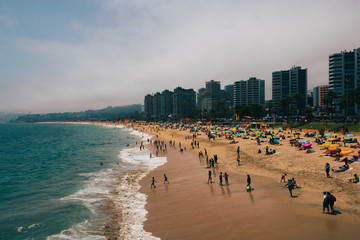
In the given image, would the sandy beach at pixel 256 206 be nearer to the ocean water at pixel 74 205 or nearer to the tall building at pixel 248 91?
the ocean water at pixel 74 205

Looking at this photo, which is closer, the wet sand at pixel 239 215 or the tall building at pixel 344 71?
the wet sand at pixel 239 215

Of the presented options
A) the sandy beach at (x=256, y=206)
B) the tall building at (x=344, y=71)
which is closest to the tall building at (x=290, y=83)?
the tall building at (x=344, y=71)

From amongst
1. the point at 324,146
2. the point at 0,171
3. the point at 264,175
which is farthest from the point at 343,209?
the point at 0,171

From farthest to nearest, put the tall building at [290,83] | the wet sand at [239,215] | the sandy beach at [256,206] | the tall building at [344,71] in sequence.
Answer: the tall building at [290,83], the tall building at [344,71], the sandy beach at [256,206], the wet sand at [239,215]

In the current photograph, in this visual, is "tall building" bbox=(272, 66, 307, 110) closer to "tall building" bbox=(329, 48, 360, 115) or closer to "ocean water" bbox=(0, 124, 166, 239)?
"tall building" bbox=(329, 48, 360, 115)

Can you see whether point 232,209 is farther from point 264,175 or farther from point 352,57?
point 352,57

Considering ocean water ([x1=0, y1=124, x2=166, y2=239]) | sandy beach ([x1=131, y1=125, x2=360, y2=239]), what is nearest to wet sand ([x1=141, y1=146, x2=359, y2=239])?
sandy beach ([x1=131, y1=125, x2=360, y2=239])

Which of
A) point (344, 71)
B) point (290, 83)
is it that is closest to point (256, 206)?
point (344, 71)
